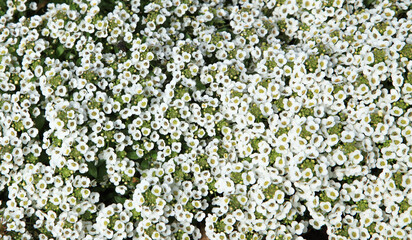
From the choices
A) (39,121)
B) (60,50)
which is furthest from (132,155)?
(60,50)

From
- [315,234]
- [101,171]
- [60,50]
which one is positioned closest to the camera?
[101,171]

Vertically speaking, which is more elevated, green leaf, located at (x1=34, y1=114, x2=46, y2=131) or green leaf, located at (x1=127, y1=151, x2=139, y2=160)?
green leaf, located at (x1=34, y1=114, x2=46, y2=131)

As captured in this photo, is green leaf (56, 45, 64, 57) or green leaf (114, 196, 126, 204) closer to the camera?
green leaf (114, 196, 126, 204)

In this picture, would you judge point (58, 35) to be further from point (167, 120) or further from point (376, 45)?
point (376, 45)

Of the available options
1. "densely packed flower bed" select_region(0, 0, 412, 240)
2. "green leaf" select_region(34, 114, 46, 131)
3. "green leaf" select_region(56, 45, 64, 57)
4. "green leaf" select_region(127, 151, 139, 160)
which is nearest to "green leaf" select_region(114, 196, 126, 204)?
"densely packed flower bed" select_region(0, 0, 412, 240)

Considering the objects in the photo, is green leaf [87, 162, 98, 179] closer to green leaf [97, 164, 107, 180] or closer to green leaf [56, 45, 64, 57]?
green leaf [97, 164, 107, 180]

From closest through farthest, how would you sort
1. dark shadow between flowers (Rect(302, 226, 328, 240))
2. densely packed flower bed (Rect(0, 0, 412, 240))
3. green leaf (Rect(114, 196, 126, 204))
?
densely packed flower bed (Rect(0, 0, 412, 240)) → green leaf (Rect(114, 196, 126, 204)) → dark shadow between flowers (Rect(302, 226, 328, 240))

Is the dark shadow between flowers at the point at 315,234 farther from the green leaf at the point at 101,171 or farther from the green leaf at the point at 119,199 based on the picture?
the green leaf at the point at 101,171

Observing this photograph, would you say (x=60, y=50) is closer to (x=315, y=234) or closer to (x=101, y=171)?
(x=101, y=171)

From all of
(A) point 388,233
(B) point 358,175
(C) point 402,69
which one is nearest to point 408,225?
(A) point 388,233

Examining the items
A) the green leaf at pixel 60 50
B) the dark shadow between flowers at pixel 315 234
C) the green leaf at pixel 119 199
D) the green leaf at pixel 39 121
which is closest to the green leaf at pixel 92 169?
the green leaf at pixel 119 199
